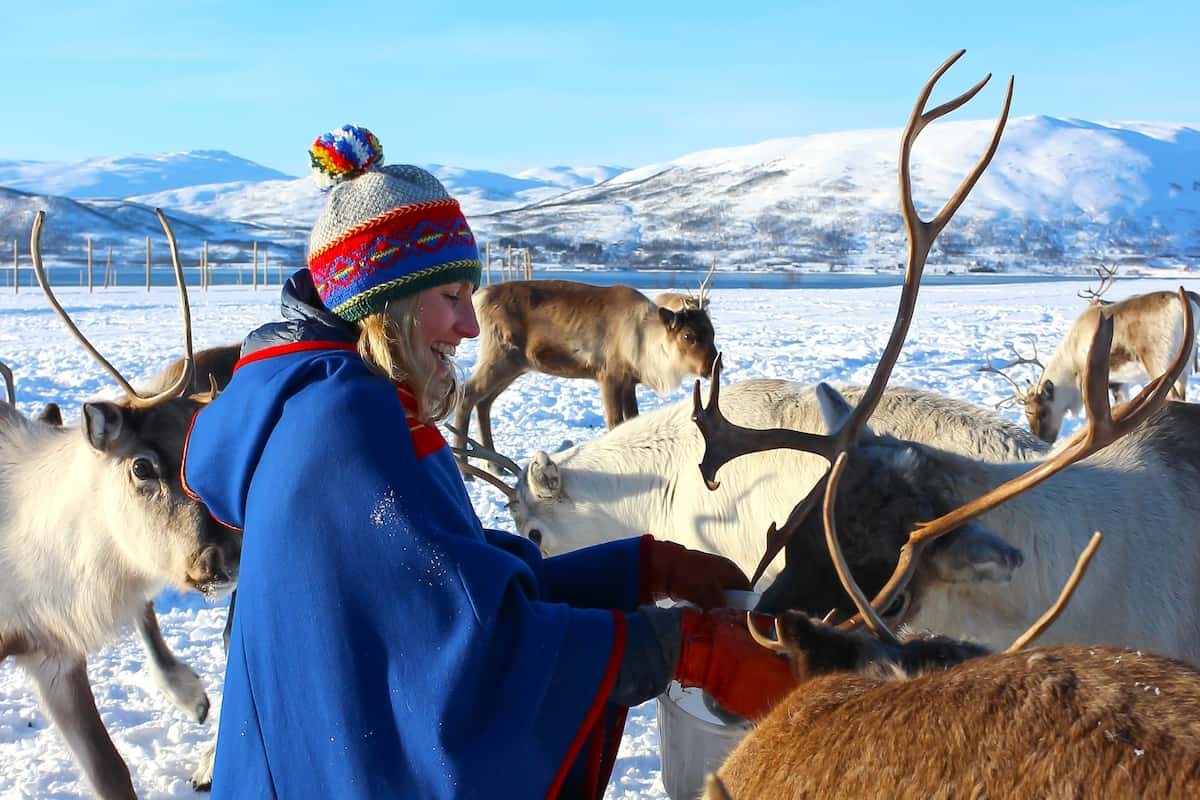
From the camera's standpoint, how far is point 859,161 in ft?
429

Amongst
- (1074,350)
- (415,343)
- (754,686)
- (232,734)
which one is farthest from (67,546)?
(1074,350)

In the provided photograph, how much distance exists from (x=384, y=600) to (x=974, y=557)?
52.3 inches

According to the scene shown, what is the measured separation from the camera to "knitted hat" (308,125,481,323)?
168cm

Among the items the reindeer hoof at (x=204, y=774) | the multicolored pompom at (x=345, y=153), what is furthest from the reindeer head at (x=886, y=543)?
the reindeer hoof at (x=204, y=774)

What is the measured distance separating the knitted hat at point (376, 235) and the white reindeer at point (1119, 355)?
720 cm

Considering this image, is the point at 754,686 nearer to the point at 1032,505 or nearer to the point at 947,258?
the point at 1032,505

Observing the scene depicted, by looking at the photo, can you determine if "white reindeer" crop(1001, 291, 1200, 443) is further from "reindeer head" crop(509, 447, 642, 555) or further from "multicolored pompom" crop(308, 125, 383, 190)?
"multicolored pompom" crop(308, 125, 383, 190)

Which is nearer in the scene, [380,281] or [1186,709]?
[1186,709]

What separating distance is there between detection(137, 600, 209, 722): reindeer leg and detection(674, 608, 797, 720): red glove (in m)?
2.55

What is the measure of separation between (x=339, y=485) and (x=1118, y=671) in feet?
3.39

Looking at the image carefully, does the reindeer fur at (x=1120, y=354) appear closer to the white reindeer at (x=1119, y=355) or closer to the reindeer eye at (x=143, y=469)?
the white reindeer at (x=1119, y=355)

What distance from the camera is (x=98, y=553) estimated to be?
295cm

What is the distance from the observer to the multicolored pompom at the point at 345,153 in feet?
5.85

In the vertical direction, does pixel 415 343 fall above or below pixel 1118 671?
above
